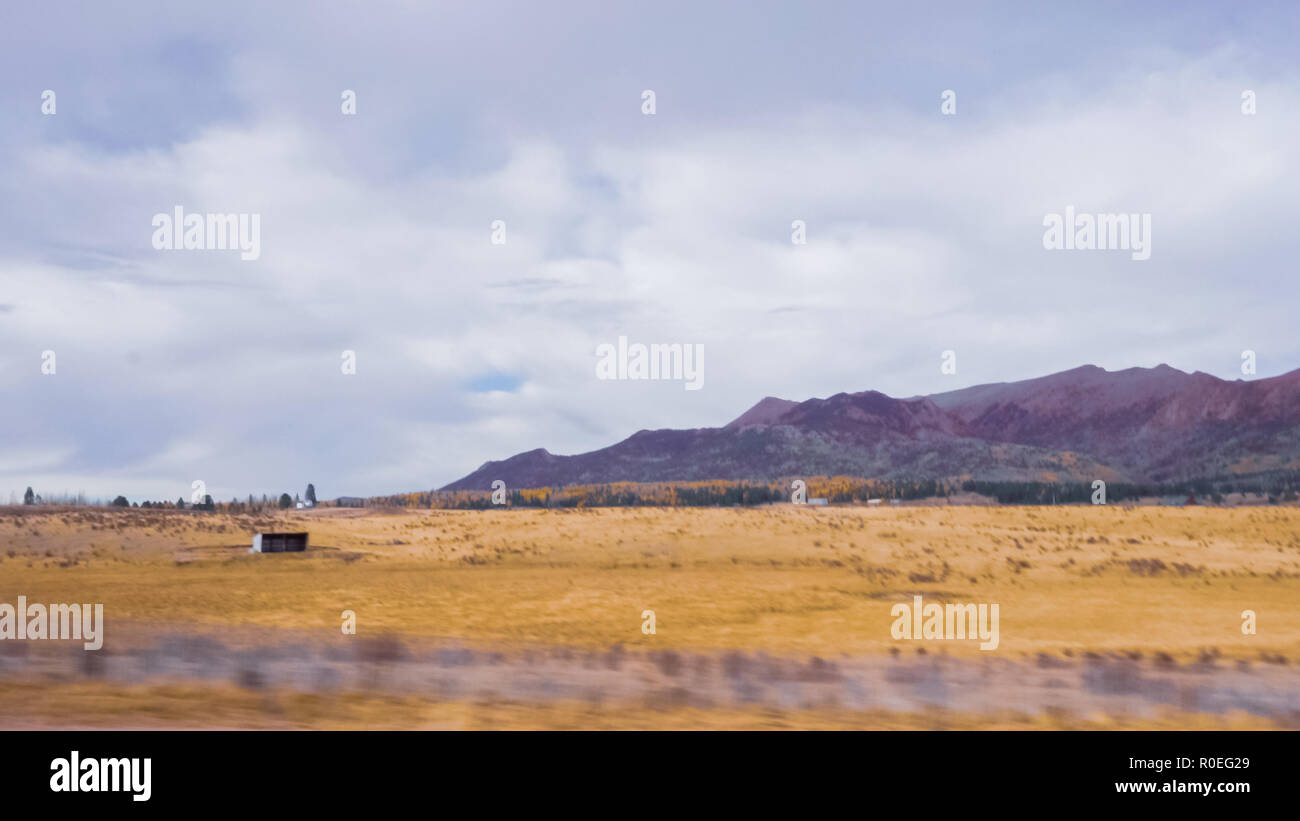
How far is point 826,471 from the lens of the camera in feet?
545

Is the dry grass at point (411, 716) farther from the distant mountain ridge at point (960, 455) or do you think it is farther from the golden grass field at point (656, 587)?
the distant mountain ridge at point (960, 455)

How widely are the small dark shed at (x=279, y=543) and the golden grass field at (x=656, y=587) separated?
0.76 meters

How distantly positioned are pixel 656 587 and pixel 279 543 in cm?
1833

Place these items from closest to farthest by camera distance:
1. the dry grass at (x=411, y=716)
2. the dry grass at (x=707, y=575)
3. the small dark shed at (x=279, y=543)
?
the dry grass at (x=411, y=716) → the dry grass at (x=707, y=575) → the small dark shed at (x=279, y=543)

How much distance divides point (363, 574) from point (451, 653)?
16.8 metres

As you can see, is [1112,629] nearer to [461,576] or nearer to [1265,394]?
[461,576]

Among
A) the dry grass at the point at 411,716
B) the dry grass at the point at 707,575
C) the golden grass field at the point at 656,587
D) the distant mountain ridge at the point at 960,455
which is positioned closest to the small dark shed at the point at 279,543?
the golden grass field at the point at 656,587

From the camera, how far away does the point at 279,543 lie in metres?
41.1

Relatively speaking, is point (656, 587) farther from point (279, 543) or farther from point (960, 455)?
point (960, 455)

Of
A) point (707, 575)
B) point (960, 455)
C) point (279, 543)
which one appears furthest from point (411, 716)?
point (960, 455)

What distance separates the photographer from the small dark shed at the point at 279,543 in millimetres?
40531

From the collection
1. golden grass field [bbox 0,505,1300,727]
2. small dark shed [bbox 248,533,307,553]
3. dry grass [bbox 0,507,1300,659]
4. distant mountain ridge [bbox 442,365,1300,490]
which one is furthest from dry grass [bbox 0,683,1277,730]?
distant mountain ridge [bbox 442,365,1300,490]

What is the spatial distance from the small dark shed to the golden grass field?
76cm
